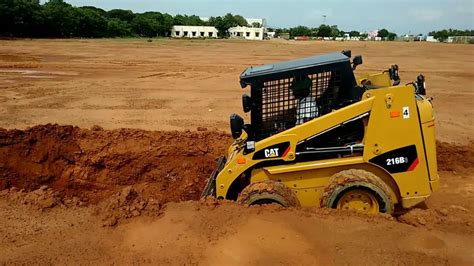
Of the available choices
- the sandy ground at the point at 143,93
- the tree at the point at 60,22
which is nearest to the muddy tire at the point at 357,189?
the sandy ground at the point at 143,93

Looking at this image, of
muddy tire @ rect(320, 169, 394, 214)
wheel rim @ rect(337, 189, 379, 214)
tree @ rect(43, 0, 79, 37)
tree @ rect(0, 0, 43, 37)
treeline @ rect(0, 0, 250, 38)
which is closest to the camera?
muddy tire @ rect(320, 169, 394, 214)

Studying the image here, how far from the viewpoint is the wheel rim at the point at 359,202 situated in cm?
512

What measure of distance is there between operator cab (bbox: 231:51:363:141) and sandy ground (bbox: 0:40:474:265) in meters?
1.13

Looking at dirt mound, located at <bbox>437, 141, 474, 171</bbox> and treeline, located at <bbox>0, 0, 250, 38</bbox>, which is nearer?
dirt mound, located at <bbox>437, 141, 474, 171</bbox>

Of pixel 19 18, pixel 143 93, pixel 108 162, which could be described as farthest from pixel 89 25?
pixel 108 162

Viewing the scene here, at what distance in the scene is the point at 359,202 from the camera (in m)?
5.21

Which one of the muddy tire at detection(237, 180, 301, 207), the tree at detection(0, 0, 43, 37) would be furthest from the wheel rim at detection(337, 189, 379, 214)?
the tree at detection(0, 0, 43, 37)

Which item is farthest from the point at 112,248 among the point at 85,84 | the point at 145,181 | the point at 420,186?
the point at 85,84

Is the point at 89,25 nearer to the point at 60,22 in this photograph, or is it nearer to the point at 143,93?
the point at 60,22

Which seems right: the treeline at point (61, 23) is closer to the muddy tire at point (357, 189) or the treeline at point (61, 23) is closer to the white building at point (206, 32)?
the white building at point (206, 32)

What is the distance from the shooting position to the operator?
5.36 metres

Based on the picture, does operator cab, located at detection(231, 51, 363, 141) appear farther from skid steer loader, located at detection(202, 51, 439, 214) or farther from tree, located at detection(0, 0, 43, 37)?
tree, located at detection(0, 0, 43, 37)

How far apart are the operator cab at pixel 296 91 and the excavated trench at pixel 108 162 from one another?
2.56 metres

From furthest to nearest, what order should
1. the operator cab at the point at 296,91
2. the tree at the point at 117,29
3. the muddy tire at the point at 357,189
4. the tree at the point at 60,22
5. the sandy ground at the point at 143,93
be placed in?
the tree at the point at 117,29
the tree at the point at 60,22
the sandy ground at the point at 143,93
the operator cab at the point at 296,91
the muddy tire at the point at 357,189
